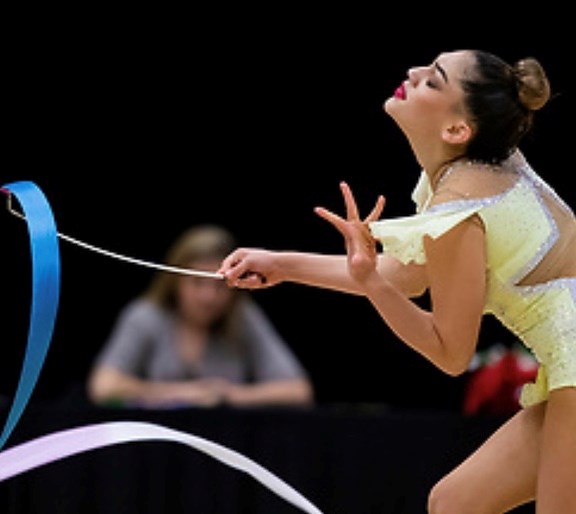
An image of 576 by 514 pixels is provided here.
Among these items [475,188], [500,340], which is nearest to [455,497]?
[475,188]

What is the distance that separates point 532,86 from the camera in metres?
3.44

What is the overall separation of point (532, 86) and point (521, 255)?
34cm

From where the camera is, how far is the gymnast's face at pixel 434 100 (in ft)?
11.4

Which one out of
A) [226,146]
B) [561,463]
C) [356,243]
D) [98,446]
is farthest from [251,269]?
[226,146]

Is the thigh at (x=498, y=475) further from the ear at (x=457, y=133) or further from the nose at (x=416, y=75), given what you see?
the nose at (x=416, y=75)

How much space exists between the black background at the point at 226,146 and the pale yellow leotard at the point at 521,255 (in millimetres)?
2737

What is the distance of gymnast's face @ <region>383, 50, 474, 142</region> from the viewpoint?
11.4 ft

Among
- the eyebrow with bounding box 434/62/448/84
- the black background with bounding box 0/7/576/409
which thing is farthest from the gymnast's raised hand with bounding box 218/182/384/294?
the black background with bounding box 0/7/576/409

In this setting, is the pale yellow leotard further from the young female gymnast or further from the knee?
the knee

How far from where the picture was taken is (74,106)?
248 inches

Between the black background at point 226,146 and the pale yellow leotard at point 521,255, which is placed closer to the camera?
the pale yellow leotard at point 521,255

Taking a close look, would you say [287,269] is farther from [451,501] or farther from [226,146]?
[226,146]

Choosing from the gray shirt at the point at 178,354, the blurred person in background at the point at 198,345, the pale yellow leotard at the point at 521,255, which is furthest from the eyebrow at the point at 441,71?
the gray shirt at the point at 178,354

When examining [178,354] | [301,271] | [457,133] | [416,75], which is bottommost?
[178,354]
